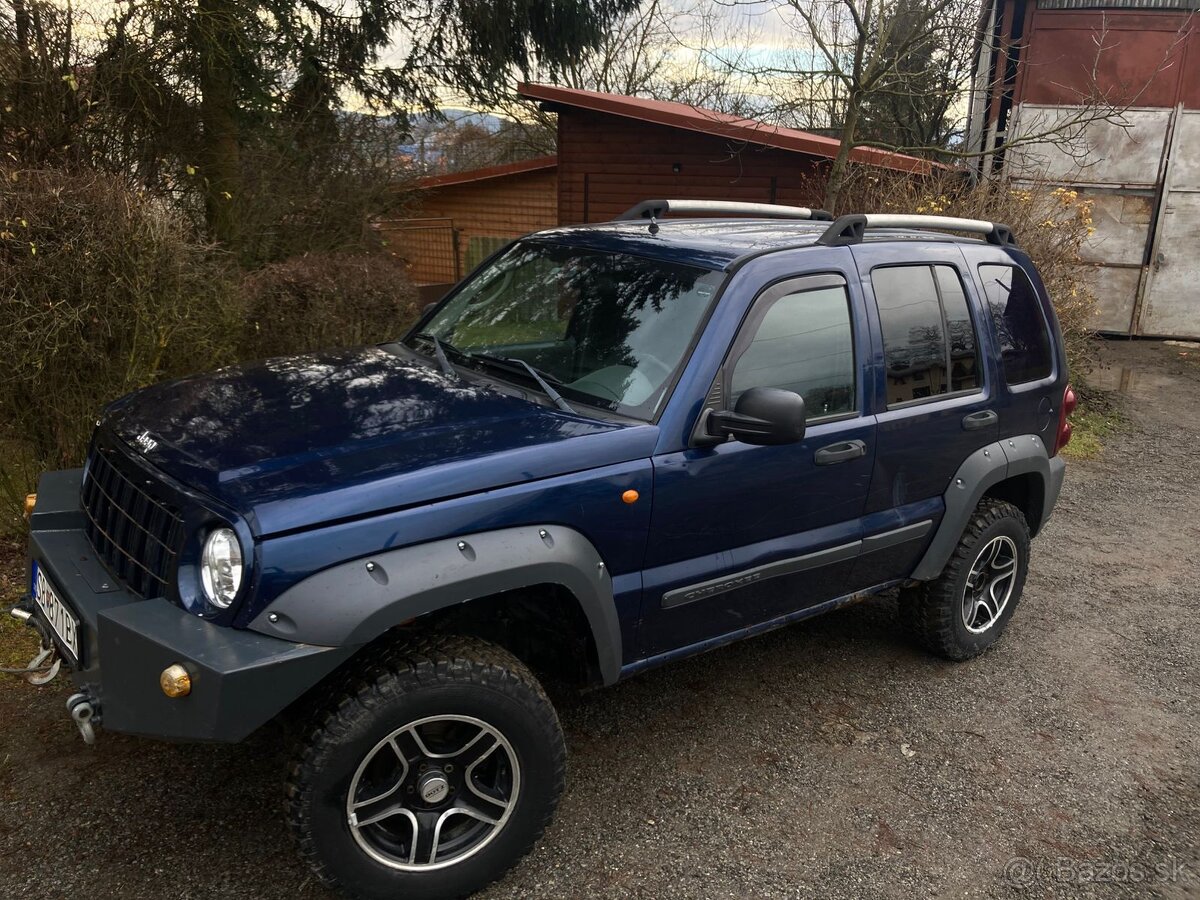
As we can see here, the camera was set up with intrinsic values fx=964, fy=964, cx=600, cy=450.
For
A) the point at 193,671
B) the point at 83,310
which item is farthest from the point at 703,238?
the point at 83,310

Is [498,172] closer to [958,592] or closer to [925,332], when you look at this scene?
[925,332]

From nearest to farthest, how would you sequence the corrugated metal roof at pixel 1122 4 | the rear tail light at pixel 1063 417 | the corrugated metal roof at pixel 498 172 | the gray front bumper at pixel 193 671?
1. the gray front bumper at pixel 193 671
2. the rear tail light at pixel 1063 417
3. the corrugated metal roof at pixel 1122 4
4. the corrugated metal roof at pixel 498 172

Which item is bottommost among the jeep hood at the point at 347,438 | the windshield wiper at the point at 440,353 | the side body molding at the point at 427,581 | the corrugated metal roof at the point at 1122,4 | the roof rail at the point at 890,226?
the side body molding at the point at 427,581

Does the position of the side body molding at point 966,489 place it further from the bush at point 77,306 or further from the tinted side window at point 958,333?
the bush at point 77,306

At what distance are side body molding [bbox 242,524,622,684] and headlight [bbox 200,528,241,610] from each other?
123 mm

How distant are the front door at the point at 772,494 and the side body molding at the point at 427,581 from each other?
0.36 meters

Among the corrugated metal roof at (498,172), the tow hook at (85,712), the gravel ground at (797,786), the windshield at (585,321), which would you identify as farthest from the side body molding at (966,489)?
the corrugated metal roof at (498,172)

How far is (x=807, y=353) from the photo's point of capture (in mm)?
3537

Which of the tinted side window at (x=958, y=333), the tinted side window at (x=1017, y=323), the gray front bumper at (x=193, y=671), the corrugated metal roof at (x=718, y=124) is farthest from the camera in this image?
the corrugated metal roof at (x=718, y=124)

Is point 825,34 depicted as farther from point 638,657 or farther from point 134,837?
point 134,837

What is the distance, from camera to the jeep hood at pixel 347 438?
254 centimetres

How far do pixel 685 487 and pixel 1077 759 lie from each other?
6.91 feet

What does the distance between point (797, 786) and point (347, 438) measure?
2064 millimetres

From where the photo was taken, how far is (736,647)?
459cm
